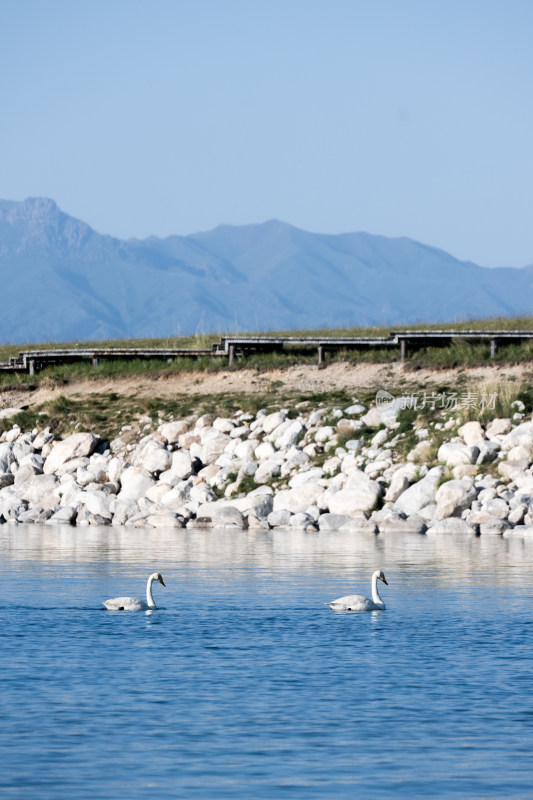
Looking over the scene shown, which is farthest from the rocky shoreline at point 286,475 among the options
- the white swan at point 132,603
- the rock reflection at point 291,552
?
the white swan at point 132,603

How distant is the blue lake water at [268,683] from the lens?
11984 millimetres

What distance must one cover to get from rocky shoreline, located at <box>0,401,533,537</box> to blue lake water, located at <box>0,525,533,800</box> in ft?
26.6

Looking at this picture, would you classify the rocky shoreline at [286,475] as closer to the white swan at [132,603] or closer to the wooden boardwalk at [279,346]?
the wooden boardwalk at [279,346]

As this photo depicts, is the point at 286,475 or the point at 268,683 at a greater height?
the point at 286,475

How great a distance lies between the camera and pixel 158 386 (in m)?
51.0

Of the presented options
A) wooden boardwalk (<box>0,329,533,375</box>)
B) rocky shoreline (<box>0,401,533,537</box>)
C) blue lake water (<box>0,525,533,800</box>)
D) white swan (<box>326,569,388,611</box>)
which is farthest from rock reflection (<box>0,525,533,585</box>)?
wooden boardwalk (<box>0,329,533,375</box>)

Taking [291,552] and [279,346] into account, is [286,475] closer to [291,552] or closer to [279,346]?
[291,552]

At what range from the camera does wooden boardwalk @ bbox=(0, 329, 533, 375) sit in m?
48.0

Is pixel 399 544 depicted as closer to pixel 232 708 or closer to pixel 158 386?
pixel 232 708

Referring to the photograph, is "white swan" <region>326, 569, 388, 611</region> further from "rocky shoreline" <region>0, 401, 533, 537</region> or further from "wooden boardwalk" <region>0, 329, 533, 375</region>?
"wooden boardwalk" <region>0, 329, 533, 375</region>

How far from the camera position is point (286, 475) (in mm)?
39969

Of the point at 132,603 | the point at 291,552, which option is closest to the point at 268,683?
the point at 132,603

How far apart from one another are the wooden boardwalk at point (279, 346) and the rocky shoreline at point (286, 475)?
6132 mm

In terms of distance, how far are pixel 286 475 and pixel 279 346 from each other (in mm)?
14478
